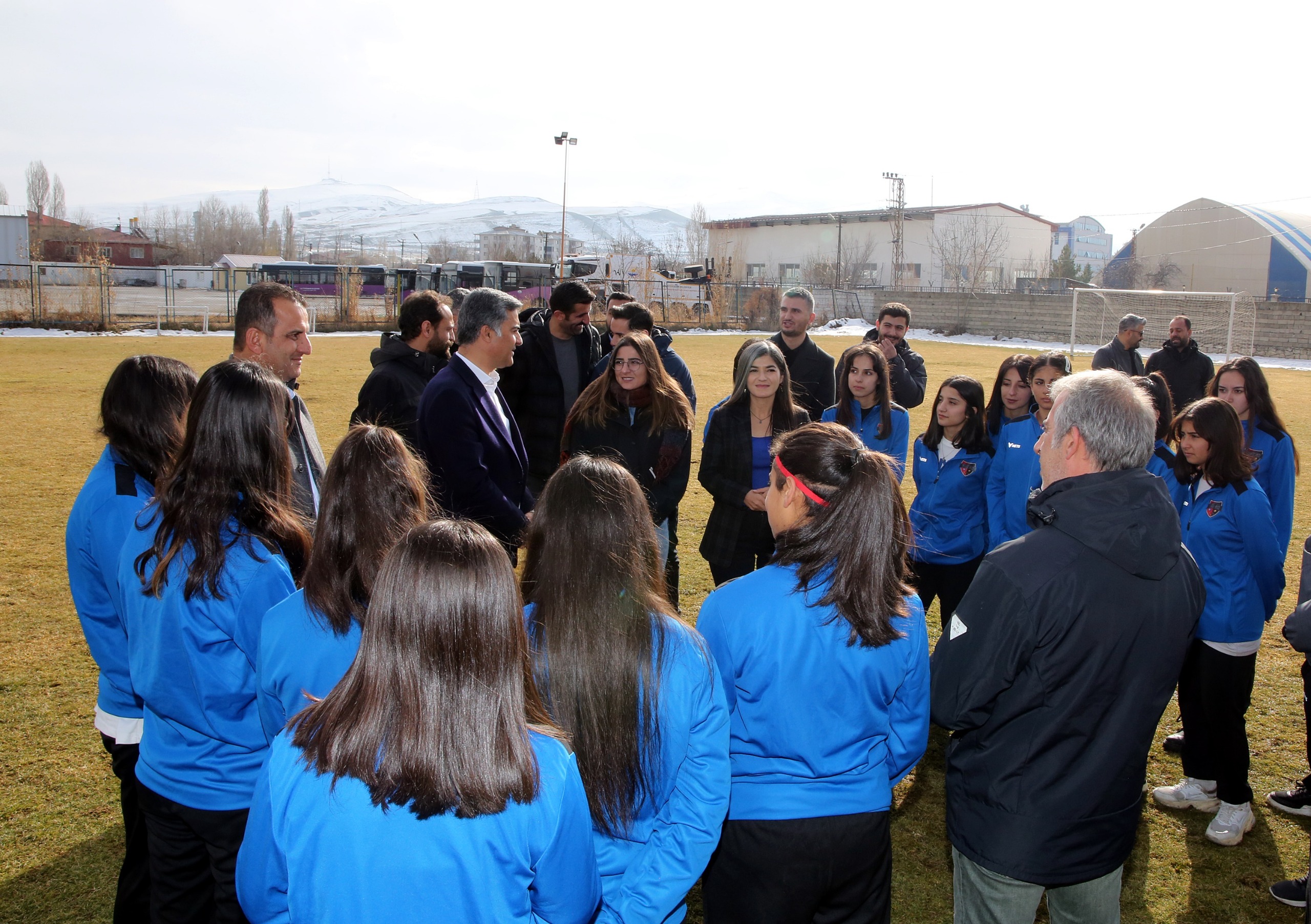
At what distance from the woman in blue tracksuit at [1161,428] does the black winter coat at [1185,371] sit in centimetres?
424

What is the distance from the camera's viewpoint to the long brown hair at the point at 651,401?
458 cm

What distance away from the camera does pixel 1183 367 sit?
365 inches

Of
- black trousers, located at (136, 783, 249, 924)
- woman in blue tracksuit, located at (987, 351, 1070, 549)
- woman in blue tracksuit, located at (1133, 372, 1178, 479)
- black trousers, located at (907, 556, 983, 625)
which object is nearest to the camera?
black trousers, located at (136, 783, 249, 924)

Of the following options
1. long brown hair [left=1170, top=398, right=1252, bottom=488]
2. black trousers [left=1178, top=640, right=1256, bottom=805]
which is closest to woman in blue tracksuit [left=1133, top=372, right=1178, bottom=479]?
long brown hair [left=1170, top=398, right=1252, bottom=488]

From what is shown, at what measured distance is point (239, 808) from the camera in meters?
2.14

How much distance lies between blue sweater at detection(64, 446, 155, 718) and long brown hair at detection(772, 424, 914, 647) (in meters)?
1.84

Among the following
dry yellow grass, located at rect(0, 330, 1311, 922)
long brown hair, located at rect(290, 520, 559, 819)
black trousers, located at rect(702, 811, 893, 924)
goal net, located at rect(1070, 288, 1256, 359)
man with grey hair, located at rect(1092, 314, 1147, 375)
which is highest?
goal net, located at rect(1070, 288, 1256, 359)

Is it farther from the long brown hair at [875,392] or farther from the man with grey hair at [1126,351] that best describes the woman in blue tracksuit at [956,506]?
the man with grey hair at [1126,351]

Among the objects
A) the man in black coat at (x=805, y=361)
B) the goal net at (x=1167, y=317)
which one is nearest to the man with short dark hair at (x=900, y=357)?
the man in black coat at (x=805, y=361)

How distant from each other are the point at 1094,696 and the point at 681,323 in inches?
1479

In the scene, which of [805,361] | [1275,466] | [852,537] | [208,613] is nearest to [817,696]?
[852,537]

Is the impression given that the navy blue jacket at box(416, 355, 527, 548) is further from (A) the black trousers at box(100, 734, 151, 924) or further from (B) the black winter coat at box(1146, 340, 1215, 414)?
(B) the black winter coat at box(1146, 340, 1215, 414)

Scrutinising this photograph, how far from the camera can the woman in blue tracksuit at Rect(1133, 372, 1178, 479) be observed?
373 cm

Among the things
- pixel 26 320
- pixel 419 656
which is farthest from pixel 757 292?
pixel 419 656
